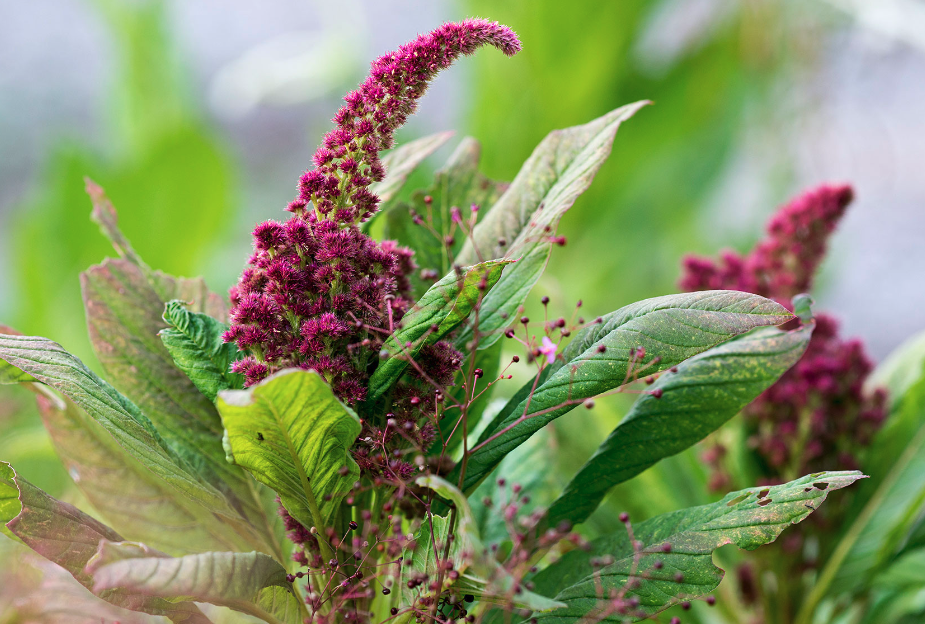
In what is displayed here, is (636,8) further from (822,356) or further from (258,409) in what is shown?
(258,409)

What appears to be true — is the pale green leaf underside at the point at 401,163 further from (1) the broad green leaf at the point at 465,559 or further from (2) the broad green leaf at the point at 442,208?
(1) the broad green leaf at the point at 465,559

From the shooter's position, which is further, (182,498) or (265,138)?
(265,138)

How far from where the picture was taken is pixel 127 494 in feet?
1.32

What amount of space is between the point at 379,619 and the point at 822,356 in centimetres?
36

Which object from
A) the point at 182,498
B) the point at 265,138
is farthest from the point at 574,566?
the point at 265,138

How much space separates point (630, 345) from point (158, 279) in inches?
10.3

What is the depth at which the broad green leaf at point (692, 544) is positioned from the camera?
1.02 ft

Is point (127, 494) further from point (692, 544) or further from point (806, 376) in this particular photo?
point (806, 376)

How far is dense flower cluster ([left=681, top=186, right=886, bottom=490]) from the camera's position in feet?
1.82

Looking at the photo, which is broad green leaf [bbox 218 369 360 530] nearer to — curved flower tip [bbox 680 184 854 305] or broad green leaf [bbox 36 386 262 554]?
broad green leaf [bbox 36 386 262 554]

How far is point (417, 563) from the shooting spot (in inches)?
12.9

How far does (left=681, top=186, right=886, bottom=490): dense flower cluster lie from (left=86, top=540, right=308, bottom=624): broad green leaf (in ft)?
1.28

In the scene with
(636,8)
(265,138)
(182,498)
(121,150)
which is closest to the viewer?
Answer: (182,498)

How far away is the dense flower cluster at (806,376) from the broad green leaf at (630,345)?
269 millimetres
